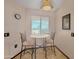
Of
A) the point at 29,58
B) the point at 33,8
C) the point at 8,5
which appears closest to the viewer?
the point at 8,5

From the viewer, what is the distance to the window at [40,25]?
18.7ft

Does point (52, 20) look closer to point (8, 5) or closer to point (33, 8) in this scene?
point (33, 8)

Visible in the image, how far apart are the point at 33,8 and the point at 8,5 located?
2649 millimetres

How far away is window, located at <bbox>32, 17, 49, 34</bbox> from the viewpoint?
5688 mm

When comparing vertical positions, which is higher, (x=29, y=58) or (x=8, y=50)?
(x=8, y=50)

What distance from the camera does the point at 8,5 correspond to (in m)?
3.08

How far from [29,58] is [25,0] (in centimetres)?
256

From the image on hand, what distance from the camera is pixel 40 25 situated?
5.76 meters
